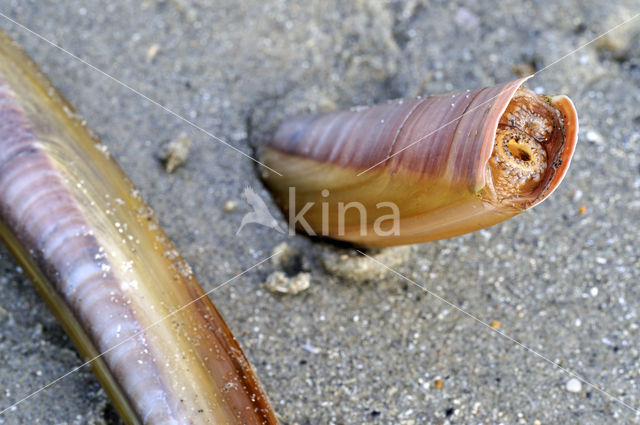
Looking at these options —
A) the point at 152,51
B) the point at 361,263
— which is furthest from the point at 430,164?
the point at 152,51

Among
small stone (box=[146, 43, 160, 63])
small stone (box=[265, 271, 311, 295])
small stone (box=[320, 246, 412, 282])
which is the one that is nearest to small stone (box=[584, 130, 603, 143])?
small stone (box=[320, 246, 412, 282])

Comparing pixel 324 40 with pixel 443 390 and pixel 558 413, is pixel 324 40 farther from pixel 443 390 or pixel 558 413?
pixel 558 413

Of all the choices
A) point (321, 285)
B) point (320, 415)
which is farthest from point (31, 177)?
point (320, 415)

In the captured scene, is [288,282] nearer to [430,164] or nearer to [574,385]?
[430,164]

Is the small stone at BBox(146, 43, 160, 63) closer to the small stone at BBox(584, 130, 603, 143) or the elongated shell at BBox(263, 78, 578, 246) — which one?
the elongated shell at BBox(263, 78, 578, 246)

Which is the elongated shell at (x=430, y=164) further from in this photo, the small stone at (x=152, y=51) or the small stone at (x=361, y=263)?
the small stone at (x=152, y=51)

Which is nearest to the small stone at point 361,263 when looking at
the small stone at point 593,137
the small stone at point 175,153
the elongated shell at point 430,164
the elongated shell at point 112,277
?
the elongated shell at point 430,164
